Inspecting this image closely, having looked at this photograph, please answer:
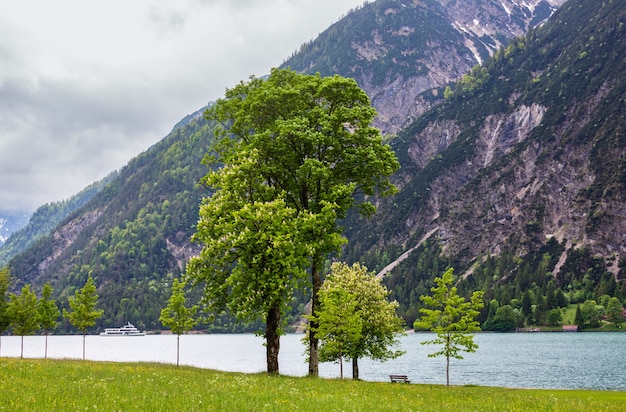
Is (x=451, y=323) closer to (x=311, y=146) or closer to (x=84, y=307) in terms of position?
(x=311, y=146)

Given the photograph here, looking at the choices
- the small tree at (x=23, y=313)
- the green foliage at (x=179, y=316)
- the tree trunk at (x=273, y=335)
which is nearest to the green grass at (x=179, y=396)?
the tree trunk at (x=273, y=335)

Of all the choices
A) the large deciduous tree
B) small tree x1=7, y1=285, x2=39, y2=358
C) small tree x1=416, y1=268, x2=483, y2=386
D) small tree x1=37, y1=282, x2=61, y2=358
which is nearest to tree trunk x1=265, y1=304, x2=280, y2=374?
the large deciduous tree

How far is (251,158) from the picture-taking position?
128 ft

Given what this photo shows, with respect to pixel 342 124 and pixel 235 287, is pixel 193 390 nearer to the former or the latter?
pixel 235 287

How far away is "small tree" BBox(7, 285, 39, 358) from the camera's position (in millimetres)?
89762

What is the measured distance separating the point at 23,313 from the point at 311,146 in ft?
235

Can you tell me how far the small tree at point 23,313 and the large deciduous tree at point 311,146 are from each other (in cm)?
6408

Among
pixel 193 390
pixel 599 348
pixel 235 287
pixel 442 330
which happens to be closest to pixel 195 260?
pixel 235 287

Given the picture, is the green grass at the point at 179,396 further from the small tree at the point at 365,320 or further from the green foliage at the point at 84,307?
the green foliage at the point at 84,307

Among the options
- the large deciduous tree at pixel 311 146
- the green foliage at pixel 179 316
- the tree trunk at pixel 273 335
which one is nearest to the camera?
the tree trunk at pixel 273 335

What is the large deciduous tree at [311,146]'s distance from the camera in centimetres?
4009

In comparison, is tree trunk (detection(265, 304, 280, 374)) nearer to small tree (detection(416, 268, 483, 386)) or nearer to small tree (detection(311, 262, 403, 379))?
small tree (detection(416, 268, 483, 386))

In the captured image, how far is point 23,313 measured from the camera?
91.1m

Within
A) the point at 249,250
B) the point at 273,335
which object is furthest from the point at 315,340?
the point at 249,250
